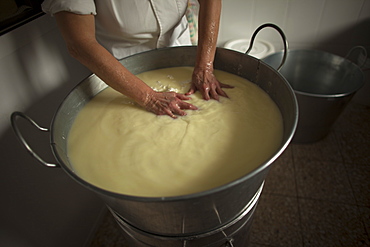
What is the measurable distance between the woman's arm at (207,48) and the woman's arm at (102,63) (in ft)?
0.53

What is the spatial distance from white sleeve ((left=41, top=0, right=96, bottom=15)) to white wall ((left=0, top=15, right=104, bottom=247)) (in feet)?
0.73

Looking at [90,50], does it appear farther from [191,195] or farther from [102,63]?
[191,195]

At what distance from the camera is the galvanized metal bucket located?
53 cm

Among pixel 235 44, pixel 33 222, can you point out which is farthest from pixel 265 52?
pixel 33 222

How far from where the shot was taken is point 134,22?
94 cm

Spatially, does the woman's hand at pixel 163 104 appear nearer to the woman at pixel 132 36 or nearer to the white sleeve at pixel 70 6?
the woman at pixel 132 36

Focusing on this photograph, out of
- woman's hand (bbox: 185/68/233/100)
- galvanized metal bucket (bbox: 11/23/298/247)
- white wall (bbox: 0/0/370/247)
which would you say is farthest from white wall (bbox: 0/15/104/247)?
woman's hand (bbox: 185/68/233/100)

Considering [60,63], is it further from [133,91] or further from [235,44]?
[235,44]

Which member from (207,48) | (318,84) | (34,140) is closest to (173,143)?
(207,48)

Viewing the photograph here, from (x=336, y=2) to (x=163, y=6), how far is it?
1.33 meters

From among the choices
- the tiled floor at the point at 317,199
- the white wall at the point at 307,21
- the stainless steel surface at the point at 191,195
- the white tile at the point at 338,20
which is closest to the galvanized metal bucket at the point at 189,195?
the stainless steel surface at the point at 191,195

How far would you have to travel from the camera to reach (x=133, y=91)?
2.79ft

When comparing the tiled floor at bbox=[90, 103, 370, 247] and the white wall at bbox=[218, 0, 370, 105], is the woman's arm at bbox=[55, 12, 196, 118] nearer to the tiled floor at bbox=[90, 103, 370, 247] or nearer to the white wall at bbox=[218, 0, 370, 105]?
the tiled floor at bbox=[90, 103, 370, 247]

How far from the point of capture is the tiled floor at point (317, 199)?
1.29 m
